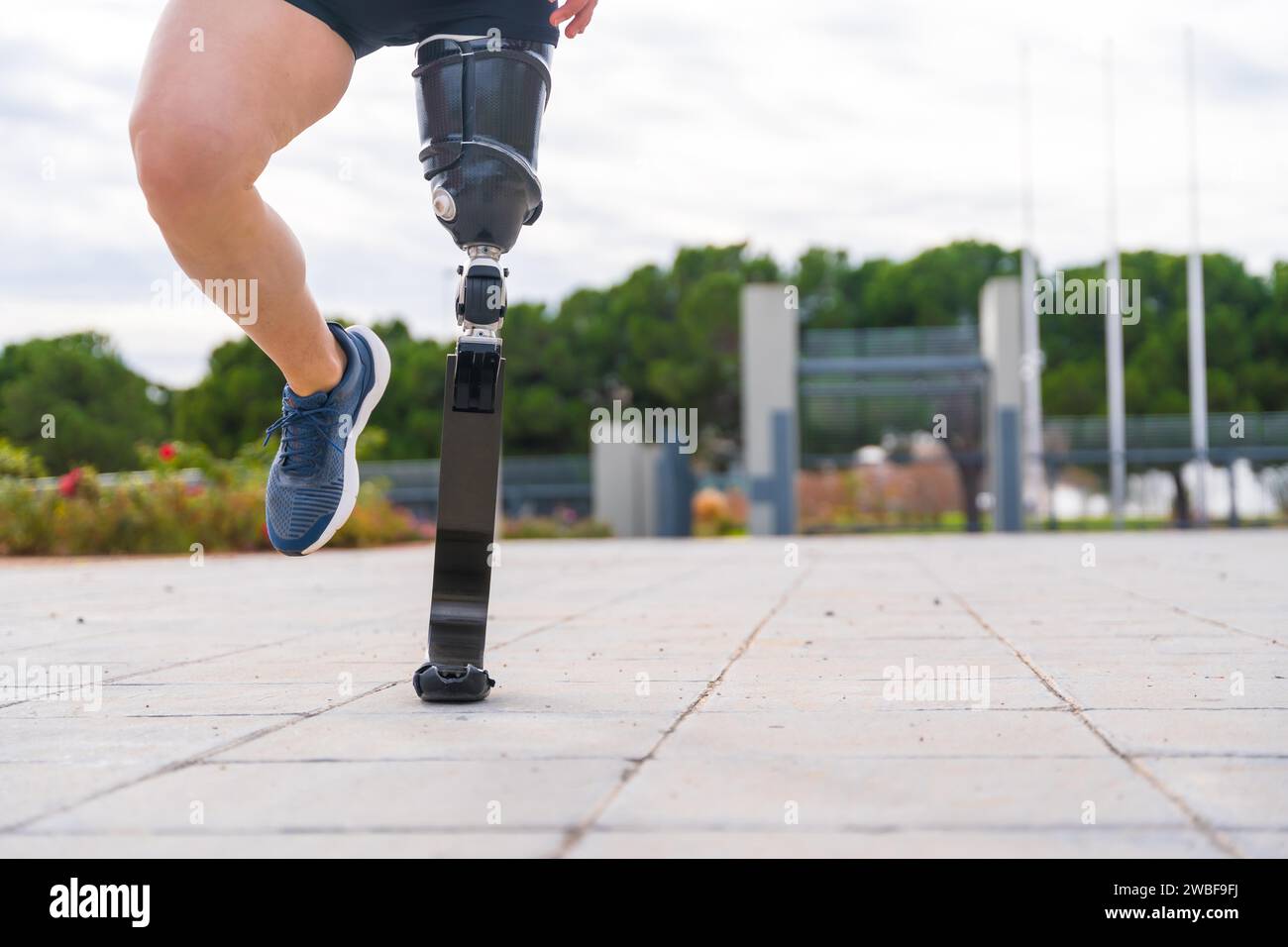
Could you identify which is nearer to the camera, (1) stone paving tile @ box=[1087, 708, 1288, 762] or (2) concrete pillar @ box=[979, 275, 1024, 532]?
(1) stone paving tile @ box=[1087, 708, 1288, 762]

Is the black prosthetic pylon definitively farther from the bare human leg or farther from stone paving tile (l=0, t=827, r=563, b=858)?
stone paving tile (l=0, t=827, r=563, b=858)

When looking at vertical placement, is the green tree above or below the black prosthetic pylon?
above

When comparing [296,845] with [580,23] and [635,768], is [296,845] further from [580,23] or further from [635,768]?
[580,23]

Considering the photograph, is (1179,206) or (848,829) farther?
(1179,206)

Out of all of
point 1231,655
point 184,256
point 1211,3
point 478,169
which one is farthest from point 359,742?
point 1211,3

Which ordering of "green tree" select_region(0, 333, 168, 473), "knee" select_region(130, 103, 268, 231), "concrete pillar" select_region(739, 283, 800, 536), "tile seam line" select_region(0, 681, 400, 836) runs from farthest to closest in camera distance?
1. "green tree" select_region(0, 333, 168, 473)
2. "concrete pillar" select_region(739, 283, 800, 536)
3. "knee" select_region(130, 103, 268, 231)
4. "tile seam line" select_region(0, 681, 400, 836)

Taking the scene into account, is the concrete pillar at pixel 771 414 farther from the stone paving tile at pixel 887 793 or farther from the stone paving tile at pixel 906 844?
the stone paving tile at pixel 906 844

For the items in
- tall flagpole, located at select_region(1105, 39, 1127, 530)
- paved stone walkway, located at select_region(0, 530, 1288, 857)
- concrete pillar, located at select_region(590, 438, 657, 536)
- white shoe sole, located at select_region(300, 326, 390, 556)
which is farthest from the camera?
tall flagpole, located at select_region(1105, 39, 1127, 530)

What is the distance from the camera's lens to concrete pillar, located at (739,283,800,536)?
17062mm

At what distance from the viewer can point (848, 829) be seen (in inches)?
55.9

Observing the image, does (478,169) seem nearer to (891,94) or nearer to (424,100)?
(424,100)

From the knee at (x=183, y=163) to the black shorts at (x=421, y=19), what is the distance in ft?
1.06

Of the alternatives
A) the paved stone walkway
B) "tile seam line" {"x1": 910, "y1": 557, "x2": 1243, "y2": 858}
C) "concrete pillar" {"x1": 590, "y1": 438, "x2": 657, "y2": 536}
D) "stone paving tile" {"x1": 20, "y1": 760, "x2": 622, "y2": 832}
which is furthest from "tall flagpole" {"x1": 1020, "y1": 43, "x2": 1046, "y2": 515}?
"stone paving tile" {"x1": 20, "y1": 760, "x2": 622, "y2": 832}

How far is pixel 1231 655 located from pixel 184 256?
8.19 ft
